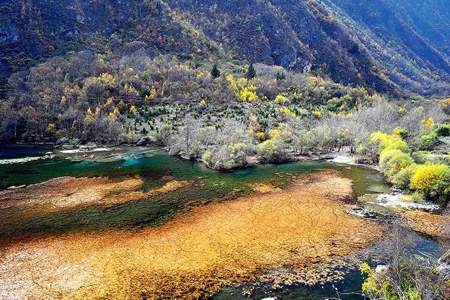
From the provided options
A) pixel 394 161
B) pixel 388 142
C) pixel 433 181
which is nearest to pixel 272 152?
pixel 388 142

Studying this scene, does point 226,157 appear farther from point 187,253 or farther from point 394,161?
point 187,253

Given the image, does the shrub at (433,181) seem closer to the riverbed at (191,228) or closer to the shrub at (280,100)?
the riverbed at (191,228)

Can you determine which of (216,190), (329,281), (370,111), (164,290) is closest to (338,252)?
(329,281)

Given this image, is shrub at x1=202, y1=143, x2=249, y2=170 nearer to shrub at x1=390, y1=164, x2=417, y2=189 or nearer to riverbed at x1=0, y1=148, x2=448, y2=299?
riverbed at x1=0, y1=148, x2=448, y2=299

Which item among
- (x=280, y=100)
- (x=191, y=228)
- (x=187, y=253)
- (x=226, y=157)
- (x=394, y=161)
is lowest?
(x=191, y=228)

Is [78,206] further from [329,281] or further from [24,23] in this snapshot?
[24,23]

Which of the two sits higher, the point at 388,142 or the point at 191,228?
the point at 388,142
